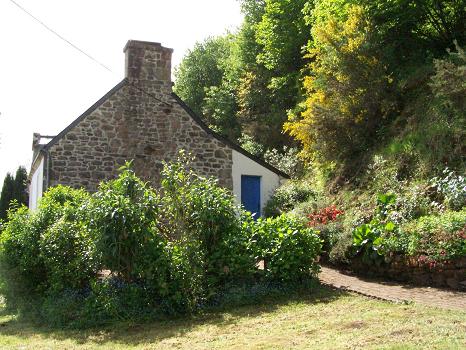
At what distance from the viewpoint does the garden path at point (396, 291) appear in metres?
7.84

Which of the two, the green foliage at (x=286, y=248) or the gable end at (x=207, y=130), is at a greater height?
the gable end at (x=207, y=130)

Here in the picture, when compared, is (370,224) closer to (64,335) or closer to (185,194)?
(185,194)

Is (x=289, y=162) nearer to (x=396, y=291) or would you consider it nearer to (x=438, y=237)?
(x=438, y=237)

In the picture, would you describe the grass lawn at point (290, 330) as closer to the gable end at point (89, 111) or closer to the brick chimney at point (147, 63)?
the gable end at point (89, 111)

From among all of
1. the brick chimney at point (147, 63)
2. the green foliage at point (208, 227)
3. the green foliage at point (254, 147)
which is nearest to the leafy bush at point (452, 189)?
the green foliage at point (208, 227)

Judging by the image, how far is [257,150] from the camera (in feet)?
76.7

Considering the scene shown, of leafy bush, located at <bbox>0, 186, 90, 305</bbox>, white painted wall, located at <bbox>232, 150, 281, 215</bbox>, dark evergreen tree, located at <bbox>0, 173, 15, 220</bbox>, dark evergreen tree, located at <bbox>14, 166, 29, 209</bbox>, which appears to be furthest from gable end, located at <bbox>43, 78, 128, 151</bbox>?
dark evergreen tree, located at <bbox>0, 173, 15, 220</bbox>

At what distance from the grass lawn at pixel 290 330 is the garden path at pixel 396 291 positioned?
406mm

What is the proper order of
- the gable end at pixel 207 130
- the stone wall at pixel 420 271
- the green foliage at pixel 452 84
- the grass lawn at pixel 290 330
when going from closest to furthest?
the grass lawn at pixel 290 330
the stone wall at pixel 420 271
the green foliage at pixel 452 84
the gable end at pixel 207 130

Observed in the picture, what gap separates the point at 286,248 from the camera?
9328 millimetres

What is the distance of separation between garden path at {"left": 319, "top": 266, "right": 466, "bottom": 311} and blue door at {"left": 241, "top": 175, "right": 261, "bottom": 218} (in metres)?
6.93

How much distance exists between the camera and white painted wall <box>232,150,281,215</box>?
55.8 feet

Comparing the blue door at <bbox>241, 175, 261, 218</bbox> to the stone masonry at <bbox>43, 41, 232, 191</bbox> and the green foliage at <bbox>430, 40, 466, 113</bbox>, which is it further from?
the green foliage at <bbox>430, 40, 466, 113</bbox>

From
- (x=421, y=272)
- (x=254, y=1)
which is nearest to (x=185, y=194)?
(x=421, y=272)
